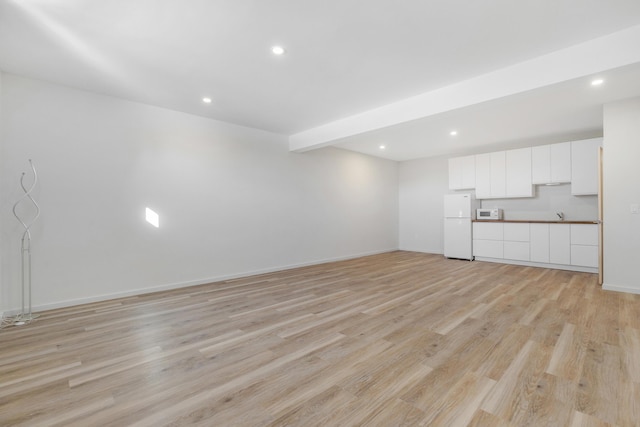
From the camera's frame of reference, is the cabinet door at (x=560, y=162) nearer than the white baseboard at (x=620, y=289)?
No

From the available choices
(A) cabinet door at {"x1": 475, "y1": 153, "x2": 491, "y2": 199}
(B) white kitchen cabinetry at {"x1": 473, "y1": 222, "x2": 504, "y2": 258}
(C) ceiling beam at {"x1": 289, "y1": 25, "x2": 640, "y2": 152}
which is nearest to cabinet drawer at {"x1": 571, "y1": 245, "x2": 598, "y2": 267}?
(B) white kitchen cabinetry at {"x1": 473, "y1": 222, "x2": 504, "y2": 258}

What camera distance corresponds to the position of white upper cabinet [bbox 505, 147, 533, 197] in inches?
235

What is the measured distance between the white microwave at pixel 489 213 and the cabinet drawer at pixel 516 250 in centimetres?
69

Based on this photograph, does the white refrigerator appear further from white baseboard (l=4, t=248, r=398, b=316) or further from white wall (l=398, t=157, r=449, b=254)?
white baseboard (l=4, t=248, r=398, b=316)

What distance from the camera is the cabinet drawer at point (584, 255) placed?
16.7 feet

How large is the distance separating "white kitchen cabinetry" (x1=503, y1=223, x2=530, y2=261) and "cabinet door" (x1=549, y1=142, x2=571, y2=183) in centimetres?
107

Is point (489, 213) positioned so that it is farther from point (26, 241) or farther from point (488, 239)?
point (26, 241)

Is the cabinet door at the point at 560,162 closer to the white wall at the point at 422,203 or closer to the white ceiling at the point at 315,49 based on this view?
the white ceiling at the point at 315,49

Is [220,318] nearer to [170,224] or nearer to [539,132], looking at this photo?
[170,224]

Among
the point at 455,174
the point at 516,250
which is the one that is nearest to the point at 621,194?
the point at 516,250

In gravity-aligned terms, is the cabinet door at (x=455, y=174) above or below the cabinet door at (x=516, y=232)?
above

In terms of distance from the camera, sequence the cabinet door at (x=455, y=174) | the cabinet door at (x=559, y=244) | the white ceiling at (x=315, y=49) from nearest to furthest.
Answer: the white ceiling at (x=315, y=49)
the cabinet door at (x=559, y=244)
the cabinet door at (x=455, y=174)

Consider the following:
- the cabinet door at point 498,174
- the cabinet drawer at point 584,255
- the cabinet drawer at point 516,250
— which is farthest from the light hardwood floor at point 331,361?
the cabinet door at point 498,174

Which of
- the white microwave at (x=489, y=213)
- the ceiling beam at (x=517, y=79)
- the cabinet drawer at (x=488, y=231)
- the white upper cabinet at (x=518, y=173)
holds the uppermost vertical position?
the ceiling beam at (x=517, y=79)
